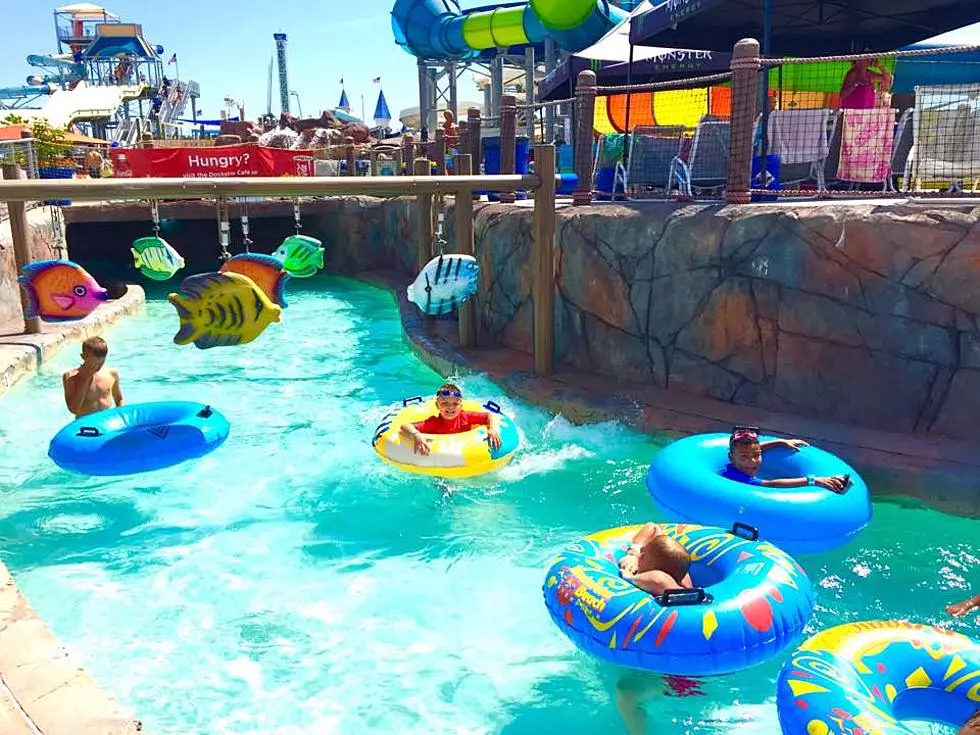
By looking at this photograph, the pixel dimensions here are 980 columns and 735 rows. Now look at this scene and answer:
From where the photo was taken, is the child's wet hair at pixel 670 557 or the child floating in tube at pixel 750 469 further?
the child floating in tube at pixel 750 469

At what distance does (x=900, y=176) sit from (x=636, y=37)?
3.58 m

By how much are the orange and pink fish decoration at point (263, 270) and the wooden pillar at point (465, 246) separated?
3131mm

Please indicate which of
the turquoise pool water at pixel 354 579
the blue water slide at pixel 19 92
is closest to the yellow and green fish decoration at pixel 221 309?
the turquoise pool water at pixel 354 579

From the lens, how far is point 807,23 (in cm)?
1038

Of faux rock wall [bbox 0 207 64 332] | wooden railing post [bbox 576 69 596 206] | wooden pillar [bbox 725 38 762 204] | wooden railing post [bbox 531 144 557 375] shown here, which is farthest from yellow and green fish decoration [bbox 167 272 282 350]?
faux rock wall [bbox 0 207 64 332]

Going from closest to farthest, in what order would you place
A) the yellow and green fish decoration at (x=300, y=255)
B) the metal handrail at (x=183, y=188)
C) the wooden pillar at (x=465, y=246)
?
the metal handrail at (x=183, y=188) < the yellow and green fish decoration at (x=300, y=255) < the wooden pillar at (x=465, y=246)

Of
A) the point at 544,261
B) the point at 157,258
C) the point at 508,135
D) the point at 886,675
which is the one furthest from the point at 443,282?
the point at 508,135

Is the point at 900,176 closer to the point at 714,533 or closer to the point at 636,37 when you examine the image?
the point at 636,37

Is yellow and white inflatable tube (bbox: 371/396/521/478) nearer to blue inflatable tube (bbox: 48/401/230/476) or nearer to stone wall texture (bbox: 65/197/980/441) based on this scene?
blue inflatable tube (bbox: 48/401/230/476)

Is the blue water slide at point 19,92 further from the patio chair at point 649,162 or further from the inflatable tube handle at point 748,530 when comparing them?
the inflatable tube handle at point 748,530

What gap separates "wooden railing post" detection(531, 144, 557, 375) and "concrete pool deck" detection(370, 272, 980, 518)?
254 mm

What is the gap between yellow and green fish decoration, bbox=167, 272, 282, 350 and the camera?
5.55m

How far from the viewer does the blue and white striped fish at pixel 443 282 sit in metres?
6.96

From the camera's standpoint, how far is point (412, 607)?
503cm
